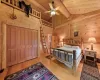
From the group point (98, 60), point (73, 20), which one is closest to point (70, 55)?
point (98, 60)

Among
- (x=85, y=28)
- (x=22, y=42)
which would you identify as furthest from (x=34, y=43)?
(x=85, y=28)

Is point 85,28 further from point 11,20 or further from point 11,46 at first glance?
point 11,46

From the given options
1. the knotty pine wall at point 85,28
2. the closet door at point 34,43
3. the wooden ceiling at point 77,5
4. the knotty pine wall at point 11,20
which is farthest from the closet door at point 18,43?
the knotty pine wall at point 85,28

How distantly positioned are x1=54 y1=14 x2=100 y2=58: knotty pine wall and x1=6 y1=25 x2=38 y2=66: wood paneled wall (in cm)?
284

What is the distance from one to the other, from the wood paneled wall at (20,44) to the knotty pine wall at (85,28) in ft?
9.31

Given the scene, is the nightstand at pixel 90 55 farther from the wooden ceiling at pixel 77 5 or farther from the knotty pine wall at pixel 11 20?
the knotty pine wall at pixel 11 20

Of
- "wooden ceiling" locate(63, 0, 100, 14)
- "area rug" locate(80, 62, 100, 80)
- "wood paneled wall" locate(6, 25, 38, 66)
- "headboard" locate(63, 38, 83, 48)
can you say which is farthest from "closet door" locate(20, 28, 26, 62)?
"headboard" locate(63, 38, 83, 48)

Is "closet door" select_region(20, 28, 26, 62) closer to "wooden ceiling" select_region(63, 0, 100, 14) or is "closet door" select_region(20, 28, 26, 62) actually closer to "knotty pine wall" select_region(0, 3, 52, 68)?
"knotty pine wall" select_region(0, 3, 52, 68)

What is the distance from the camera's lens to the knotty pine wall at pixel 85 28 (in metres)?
4.71

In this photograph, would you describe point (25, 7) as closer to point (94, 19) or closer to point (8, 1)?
point (8, 1)

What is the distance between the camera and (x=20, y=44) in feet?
13.7

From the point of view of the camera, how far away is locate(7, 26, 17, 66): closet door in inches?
141

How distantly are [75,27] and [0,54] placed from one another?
532 cm

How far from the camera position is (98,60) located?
14.8 feet
